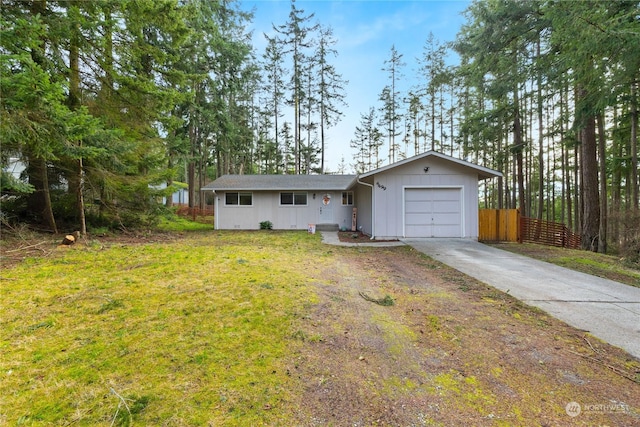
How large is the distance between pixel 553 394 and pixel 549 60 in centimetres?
1073

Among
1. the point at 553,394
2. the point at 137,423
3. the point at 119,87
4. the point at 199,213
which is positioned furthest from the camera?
the point at 199,213

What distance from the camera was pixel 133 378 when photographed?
194 cm

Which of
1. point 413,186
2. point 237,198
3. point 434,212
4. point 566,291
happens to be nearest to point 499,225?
point 434,212

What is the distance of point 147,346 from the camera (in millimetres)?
2373

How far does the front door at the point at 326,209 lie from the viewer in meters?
14.6

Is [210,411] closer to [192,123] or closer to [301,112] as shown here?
[192,123]

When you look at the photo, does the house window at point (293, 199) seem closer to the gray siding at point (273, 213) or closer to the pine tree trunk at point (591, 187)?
the gray siding at point (273, 213)

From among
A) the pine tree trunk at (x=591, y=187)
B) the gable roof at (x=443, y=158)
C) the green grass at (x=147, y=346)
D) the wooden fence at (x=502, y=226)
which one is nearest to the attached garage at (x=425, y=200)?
the gable roof at (x=443, y=158)

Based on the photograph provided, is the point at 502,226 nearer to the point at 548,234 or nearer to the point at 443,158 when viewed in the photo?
the point at 548,234

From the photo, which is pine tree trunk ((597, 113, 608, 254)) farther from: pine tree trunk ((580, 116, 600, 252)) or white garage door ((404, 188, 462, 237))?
white garage door ((404, 188, 462, 237))

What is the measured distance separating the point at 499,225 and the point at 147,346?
38.9 ft

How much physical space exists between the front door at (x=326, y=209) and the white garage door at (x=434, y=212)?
518 centimetres

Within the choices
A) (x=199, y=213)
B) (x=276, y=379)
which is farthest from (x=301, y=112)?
(x=276, y=379)

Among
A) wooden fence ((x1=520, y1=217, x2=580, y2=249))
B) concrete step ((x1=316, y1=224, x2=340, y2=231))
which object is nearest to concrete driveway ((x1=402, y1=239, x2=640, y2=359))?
wooden fence ((x1=520, y1=217, x2=580, y2=249))
